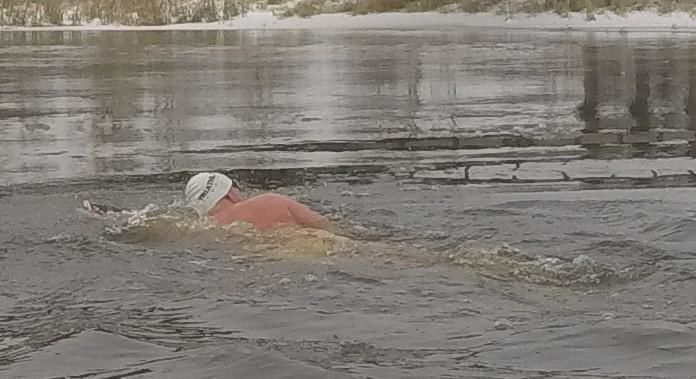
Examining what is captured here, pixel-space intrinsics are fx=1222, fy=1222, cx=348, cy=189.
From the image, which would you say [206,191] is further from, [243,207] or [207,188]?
[243,207]

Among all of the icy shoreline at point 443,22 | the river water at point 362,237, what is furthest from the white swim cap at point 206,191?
the icy shoreline at point 443,22

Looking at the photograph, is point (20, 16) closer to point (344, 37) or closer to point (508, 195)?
point (344, 37)

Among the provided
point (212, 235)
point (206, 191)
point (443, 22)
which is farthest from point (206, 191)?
point (443, 22)

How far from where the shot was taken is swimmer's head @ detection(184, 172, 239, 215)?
26.7ft

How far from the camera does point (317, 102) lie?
56.9 ft

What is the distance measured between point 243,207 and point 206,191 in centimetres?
48

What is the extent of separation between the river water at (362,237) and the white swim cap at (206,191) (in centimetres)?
16

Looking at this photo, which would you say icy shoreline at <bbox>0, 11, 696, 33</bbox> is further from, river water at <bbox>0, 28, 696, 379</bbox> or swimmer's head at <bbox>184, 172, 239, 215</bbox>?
swimmer's head at <bbox>184, 172, 239, 215</bbox>

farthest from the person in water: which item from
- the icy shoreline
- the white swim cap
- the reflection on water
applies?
the icy shoreline

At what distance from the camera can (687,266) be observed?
710 centimetres

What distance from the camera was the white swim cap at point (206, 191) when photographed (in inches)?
320

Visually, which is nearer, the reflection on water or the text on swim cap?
the text on swim cap

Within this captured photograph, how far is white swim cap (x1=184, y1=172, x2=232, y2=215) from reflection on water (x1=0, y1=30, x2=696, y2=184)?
9.87ft

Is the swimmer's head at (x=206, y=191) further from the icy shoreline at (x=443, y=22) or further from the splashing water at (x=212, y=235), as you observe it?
the icy shoreline at (x=443, y=22)
